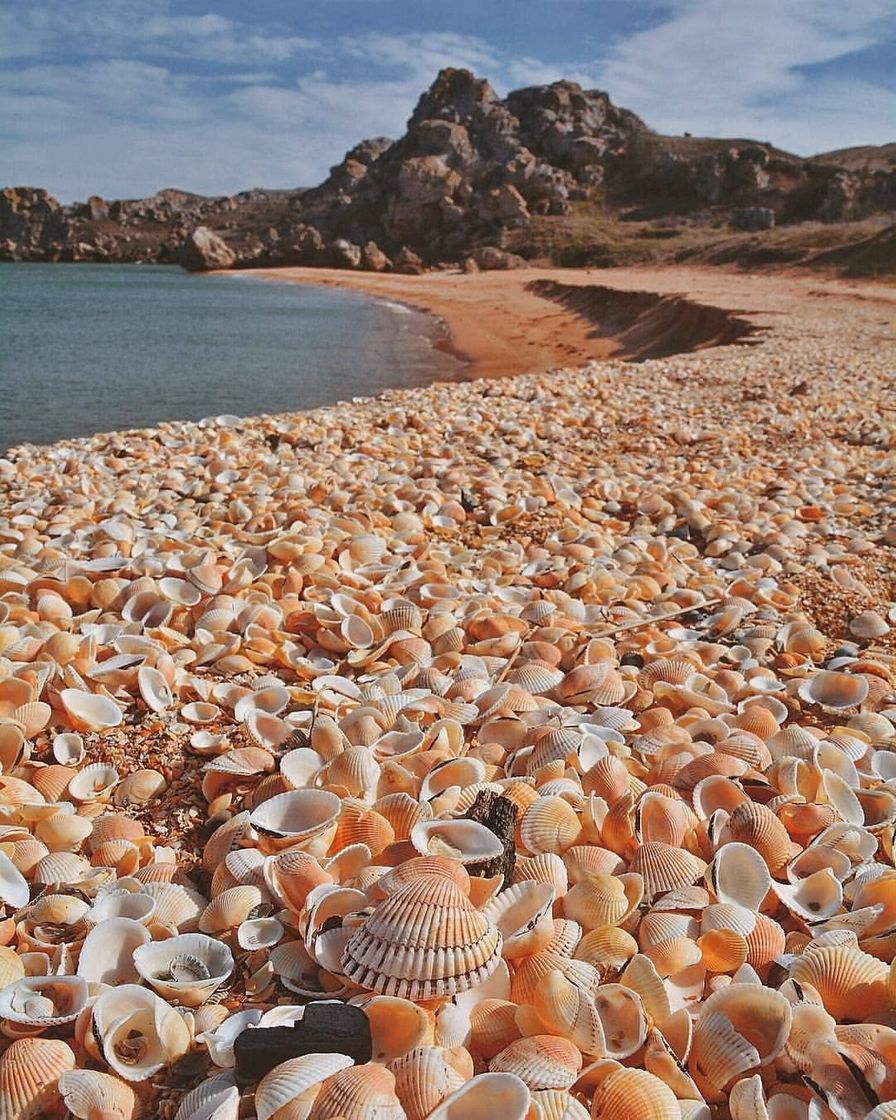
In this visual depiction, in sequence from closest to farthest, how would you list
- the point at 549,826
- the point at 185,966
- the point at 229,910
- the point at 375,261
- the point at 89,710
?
the point at 185,966, the point at 229,910, the point at 549,826, the point at 89,710, the point at 375,261

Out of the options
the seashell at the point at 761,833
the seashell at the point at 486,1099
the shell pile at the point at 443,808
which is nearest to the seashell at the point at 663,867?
the shell pile at the point at 443,808

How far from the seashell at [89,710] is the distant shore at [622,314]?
1493 cm

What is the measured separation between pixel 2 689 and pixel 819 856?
249cm

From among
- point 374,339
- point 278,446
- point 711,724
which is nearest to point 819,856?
point 711,724

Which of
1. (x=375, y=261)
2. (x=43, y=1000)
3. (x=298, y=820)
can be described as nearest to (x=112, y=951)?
(x=43, y=1000)

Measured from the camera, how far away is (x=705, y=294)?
23453mm

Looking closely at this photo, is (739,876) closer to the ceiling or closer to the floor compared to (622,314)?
closer to the floor

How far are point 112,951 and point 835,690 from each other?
101 inches

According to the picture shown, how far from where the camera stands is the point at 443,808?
2.17 m

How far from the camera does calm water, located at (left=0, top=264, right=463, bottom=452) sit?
45.7 ft

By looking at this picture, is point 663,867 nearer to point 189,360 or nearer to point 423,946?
point 423,946

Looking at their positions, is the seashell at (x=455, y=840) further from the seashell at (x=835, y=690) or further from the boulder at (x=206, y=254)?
the boulder at (x=206, y=254)

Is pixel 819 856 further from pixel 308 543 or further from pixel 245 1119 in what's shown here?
pixel 308 543

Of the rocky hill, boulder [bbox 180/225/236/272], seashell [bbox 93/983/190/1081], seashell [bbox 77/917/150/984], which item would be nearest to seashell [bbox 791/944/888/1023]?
seashell [bbox 93/983/190/1081]
